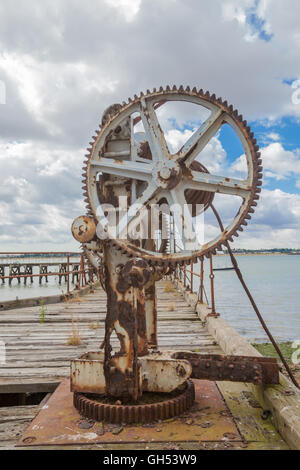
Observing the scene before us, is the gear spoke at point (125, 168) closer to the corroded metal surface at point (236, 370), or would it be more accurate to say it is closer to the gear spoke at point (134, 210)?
the gear spoke at point (134, 210)

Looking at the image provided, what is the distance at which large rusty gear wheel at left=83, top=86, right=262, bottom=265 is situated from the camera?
2.82m

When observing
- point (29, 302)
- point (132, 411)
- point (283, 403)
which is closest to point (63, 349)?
point (132, 411)

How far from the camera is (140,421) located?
2.43 metres

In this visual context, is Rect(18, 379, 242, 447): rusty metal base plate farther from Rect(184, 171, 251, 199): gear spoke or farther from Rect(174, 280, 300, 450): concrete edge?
Rect(184, 171, 251, 199): gear spoke

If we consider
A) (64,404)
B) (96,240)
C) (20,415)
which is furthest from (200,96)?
(20,415)

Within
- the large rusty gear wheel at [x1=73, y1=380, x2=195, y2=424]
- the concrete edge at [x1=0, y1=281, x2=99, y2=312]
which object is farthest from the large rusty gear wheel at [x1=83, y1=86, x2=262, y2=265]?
the concrete edge at [x1=0, y1=281, x2=99, y2=312]

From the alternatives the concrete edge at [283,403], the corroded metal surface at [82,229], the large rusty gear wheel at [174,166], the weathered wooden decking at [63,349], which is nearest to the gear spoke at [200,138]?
the large rusty gear wheel at [174,166]

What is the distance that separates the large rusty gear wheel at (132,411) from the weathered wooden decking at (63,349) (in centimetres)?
24

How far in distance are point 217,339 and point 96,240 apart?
2559 mm

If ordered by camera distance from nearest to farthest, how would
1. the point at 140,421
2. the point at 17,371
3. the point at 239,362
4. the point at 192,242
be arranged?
the point at 140,421
the point at 239,362
the point at 192,242
the point at 17,371

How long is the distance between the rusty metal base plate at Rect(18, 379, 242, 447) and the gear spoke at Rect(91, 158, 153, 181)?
1.73m

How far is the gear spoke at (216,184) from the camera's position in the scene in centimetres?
288

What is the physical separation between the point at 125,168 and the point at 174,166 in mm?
390
